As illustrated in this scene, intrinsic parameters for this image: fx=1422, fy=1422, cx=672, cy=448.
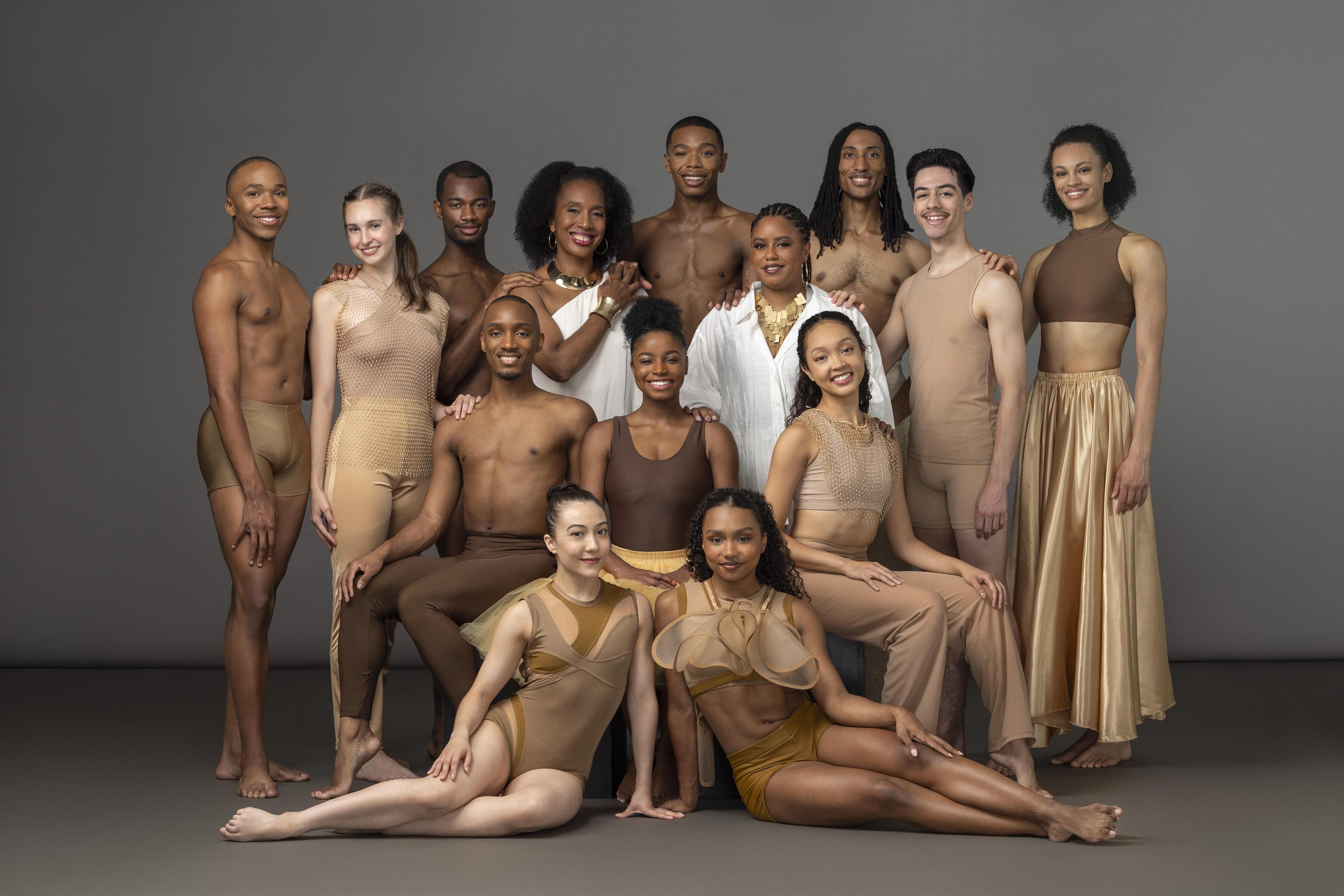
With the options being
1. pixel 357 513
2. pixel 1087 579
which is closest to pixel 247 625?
pixel 357 513

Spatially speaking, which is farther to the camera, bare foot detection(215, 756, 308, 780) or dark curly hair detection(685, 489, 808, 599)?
bare foot detection(215, 756, 308, 780)

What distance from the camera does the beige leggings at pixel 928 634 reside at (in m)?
4.09

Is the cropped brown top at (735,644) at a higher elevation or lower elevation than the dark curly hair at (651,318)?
lower

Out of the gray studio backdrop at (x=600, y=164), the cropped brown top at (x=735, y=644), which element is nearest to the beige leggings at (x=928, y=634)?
the cropped brown top at (x=735, y=644)

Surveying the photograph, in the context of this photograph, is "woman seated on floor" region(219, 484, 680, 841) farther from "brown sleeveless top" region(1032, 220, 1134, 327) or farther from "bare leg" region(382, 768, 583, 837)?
"brown sleeveless top" region(1032, 220, 1134, 327)

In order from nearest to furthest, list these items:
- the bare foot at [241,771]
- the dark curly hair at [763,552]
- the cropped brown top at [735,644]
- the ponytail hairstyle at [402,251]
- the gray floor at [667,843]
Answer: the gray floor at [667,843] → the cropped brown top at [735,644] → the dark curly hair at [763,552] → the bare foot at [241,771] → the ponytail hairstyle at [402,251]

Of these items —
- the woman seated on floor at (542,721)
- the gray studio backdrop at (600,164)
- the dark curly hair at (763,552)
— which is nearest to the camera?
the woman seated on floor at (542,721)

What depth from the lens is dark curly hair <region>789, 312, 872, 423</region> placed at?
4352 mm

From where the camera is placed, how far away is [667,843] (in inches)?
147

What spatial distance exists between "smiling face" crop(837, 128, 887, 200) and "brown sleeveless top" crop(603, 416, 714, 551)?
1236mm

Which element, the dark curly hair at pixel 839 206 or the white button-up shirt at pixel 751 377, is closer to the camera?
the white button-up shirt at pixel 751 377

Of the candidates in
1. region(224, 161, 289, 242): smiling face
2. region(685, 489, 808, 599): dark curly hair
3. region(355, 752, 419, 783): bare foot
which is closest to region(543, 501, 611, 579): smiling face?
region(685, 489, 808, 599): dark curly hair

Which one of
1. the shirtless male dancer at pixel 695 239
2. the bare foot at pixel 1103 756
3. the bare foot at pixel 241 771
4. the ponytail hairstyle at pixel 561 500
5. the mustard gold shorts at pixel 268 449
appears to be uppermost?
the shirtless male dancer at pixel 695 239

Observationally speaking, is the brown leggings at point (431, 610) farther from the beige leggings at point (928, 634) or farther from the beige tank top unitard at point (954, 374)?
the beige tank top unitard at point (954, 374)
